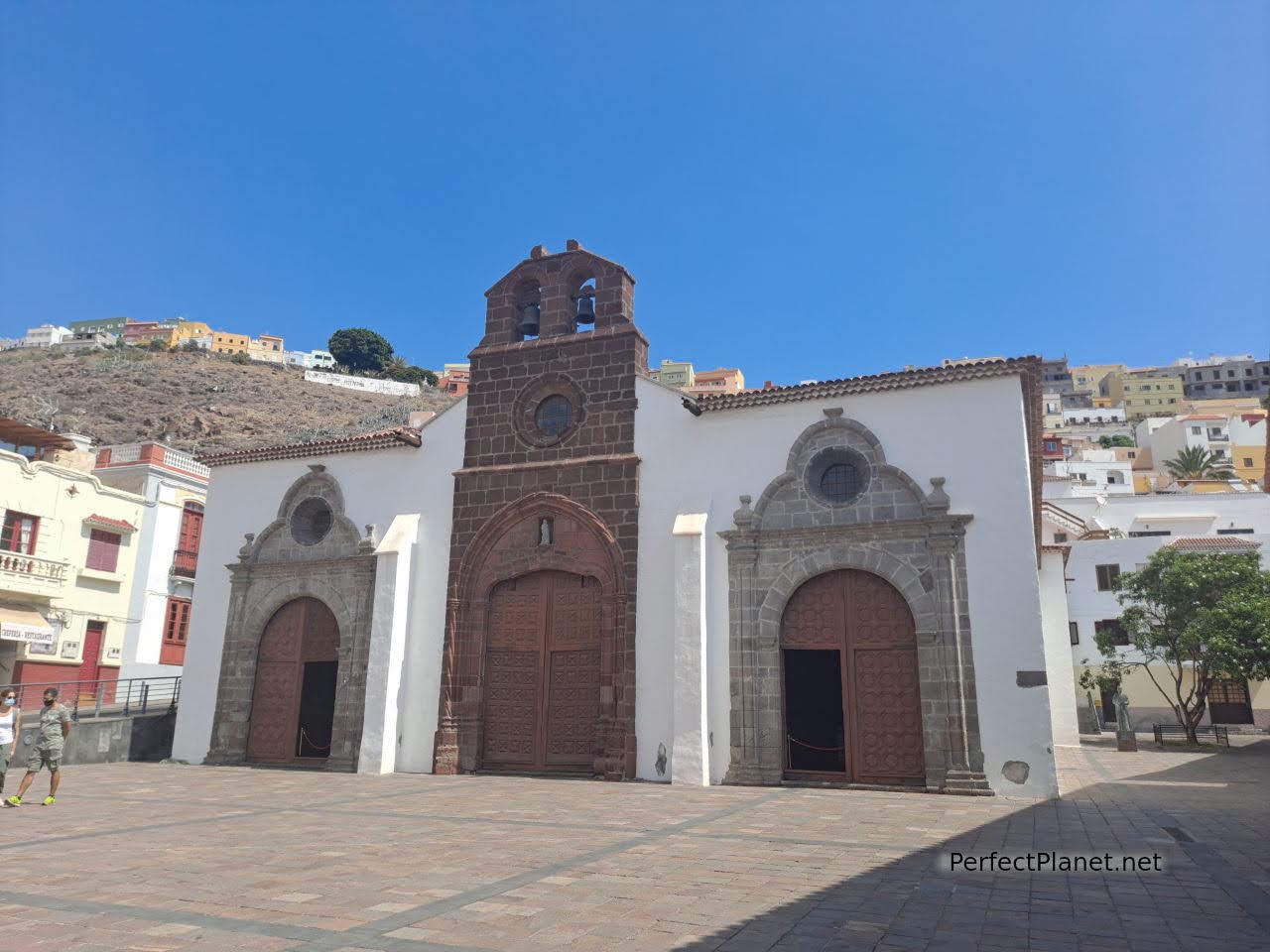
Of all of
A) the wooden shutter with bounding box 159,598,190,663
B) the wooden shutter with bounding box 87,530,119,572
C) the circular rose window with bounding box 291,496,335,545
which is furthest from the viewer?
the wooden shutter with bounding box 159,598,190,663

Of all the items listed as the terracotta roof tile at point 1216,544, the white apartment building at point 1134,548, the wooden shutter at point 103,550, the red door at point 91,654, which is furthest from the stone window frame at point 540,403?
the terracotta roof tile at point 1216,544

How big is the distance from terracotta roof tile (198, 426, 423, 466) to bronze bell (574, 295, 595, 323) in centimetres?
387

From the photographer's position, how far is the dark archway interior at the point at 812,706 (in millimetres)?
13445

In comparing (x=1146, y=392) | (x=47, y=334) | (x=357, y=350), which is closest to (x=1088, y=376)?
(x=1146, y=392)

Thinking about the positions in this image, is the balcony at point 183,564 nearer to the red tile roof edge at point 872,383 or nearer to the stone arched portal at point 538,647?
the stone arched portal at point 538,647

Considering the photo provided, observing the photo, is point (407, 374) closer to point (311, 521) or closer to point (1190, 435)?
point (1190, 435)

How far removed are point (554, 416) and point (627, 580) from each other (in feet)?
11.6

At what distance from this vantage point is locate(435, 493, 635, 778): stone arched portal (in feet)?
47.6

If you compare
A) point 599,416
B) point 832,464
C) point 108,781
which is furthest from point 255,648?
point 832,464

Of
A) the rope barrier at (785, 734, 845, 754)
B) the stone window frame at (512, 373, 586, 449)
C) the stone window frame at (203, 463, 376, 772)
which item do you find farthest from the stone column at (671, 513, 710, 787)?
the stone window frame at (203, 463, 376, 772)

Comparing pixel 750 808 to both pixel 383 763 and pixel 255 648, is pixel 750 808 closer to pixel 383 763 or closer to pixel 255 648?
pixel 383 763

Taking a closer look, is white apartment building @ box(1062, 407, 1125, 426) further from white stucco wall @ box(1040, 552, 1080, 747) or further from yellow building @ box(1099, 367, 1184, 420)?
white stucco wall @ box(1040, 552, 1080, 747)

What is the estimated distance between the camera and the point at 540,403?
1645 centimetres

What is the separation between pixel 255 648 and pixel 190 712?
1926 millimetres
